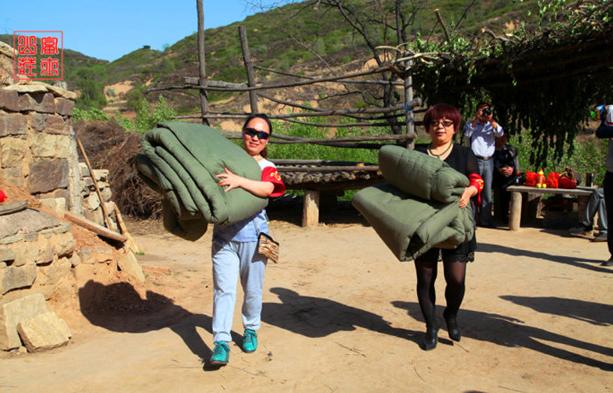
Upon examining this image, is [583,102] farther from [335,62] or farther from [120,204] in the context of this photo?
[335,62]

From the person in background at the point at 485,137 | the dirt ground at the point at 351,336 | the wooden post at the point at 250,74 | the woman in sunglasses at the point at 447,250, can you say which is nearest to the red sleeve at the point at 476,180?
the woman in sunglasses at the point at 447,250

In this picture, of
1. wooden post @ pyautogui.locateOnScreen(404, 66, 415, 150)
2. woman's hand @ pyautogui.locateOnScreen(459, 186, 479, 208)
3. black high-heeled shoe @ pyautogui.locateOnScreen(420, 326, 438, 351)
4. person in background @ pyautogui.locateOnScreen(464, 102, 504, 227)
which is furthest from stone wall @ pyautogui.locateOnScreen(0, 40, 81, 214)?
person in background @ pyautogui.locateOnScreen(464, 102, 504, 227)

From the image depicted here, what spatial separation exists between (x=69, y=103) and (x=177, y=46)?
149 feet

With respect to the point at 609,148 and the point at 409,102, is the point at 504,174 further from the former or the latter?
the point at 609,148

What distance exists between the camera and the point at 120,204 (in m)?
9.63

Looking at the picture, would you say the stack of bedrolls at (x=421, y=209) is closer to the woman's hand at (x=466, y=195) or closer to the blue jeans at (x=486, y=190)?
the woman's hand at (x=466, y=195)

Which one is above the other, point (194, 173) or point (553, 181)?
point (194, 173)

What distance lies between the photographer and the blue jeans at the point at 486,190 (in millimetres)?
7945

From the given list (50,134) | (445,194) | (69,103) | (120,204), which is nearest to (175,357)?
(445,194)

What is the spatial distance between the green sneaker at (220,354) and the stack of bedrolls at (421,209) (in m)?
1.08

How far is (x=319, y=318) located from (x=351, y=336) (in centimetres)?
52

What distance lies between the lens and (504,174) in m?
8.30

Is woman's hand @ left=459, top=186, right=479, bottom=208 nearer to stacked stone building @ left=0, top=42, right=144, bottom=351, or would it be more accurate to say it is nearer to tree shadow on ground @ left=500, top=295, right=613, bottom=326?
tree shadow on ground @ left=500, top=295, right=613, bottom=326

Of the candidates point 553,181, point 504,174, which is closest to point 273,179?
point 504,174
